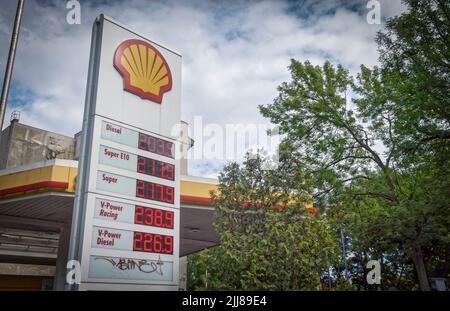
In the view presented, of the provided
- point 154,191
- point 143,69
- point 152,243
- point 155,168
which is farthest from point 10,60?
point 152,243

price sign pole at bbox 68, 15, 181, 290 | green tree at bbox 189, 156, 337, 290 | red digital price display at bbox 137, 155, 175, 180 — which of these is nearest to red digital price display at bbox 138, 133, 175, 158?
price sign pole at bbox 68, 15, 181, 290

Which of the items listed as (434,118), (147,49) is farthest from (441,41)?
(147,49)

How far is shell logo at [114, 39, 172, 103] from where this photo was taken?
33.7 feet

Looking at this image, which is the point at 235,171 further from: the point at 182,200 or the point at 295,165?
the point at 182,200

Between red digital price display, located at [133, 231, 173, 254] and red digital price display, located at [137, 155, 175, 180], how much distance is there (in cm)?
155

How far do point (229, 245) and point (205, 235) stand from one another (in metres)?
13.4

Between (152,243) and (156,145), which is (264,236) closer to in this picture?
(152,243)

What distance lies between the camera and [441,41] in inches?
587

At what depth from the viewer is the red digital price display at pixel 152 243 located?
9023 mm

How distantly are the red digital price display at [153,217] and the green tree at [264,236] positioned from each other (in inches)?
47.5

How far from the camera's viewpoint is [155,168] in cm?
998

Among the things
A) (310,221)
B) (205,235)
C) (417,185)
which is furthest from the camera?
(205,235)

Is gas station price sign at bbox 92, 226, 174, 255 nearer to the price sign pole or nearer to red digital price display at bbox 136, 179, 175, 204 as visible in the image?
the price sign pole

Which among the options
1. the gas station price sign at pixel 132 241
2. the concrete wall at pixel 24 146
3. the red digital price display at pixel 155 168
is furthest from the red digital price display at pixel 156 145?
the concrete wall at pixel 24 146
